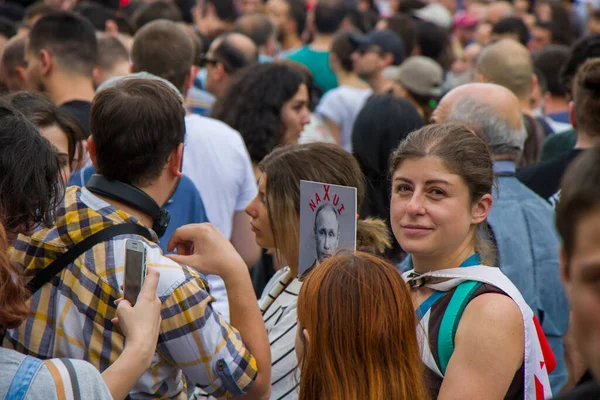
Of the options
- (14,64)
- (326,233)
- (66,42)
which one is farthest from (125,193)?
(14,64)

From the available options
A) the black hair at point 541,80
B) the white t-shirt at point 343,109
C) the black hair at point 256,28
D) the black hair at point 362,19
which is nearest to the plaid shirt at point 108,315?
the white t-shirt at point 343,109

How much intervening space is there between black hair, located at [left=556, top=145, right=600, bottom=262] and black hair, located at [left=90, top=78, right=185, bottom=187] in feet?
5.04

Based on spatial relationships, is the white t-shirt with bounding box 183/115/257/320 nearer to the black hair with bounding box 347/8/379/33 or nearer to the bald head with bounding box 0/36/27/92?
the bald head with bounding box 0/36/27/92

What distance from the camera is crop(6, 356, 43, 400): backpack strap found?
181cm

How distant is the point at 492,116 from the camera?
379 cm

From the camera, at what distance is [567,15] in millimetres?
11789

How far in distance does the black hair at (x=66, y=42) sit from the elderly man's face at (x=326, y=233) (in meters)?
2.69

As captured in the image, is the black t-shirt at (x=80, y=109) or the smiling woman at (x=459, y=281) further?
the black t-shirt at (x=80, y=109)

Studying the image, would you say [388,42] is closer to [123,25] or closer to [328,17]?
[328,17]

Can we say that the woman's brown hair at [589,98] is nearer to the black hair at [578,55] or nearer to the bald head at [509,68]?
the bald head at [509,68]

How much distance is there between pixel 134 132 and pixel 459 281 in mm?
1043

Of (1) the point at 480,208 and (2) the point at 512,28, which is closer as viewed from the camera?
(1) the point at 480,208

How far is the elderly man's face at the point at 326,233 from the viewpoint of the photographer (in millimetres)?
2549

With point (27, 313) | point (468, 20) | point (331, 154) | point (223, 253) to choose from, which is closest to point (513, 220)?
point (331, 154)
